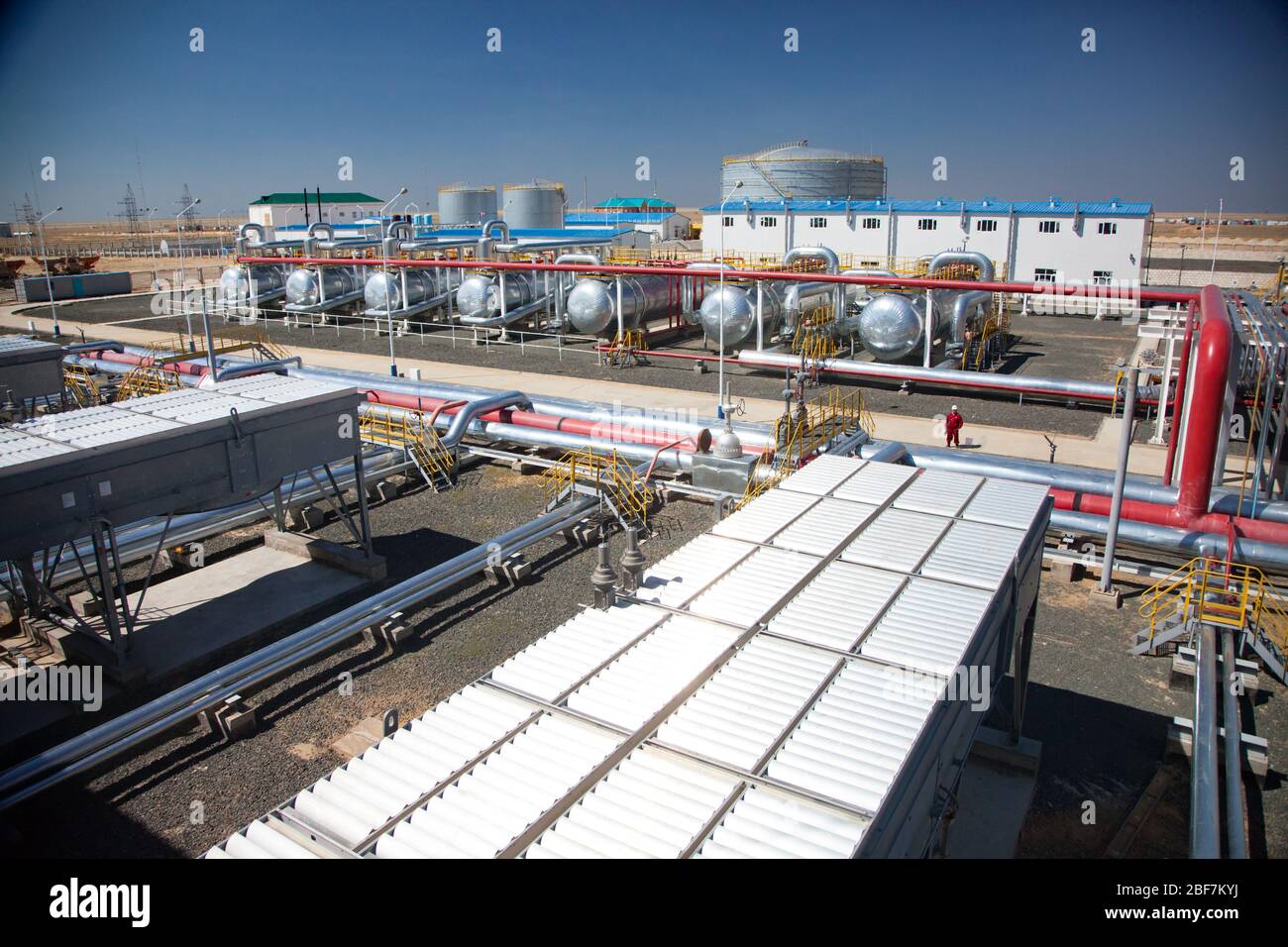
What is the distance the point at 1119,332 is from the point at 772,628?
38.7m

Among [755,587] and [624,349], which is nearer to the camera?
[755,587]

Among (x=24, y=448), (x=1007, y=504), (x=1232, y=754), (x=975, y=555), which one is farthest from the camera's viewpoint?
(x=24, y=448)

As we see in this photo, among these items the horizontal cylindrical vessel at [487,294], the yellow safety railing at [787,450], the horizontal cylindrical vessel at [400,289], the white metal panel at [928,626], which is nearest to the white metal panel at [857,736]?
the white metal panel at [928,626]

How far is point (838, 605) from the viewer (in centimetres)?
737

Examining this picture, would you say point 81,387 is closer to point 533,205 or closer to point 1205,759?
point 1205,759

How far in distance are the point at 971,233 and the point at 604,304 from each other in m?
24.3

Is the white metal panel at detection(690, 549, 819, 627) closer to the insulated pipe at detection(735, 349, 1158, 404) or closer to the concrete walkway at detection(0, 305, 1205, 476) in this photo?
the concrete walkway at detection(0, 305, 1205, 476)

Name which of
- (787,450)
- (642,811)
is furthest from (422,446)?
(642,811)

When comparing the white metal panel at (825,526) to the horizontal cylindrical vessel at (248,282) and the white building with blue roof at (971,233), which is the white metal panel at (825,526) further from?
the horizontal cylindrical vessel at (248,282)

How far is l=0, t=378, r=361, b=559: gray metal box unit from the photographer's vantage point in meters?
10.0

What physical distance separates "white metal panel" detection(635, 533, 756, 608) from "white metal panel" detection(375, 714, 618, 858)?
1.99 meters

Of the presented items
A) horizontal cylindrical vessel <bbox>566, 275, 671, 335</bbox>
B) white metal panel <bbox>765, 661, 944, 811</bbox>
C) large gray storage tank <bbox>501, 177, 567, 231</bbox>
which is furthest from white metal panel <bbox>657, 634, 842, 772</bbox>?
large gray storage tank <bbox>501, 177, 567, 231</bbox>

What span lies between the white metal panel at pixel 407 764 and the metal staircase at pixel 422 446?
43.3ft

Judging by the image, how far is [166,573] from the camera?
14.6 m
